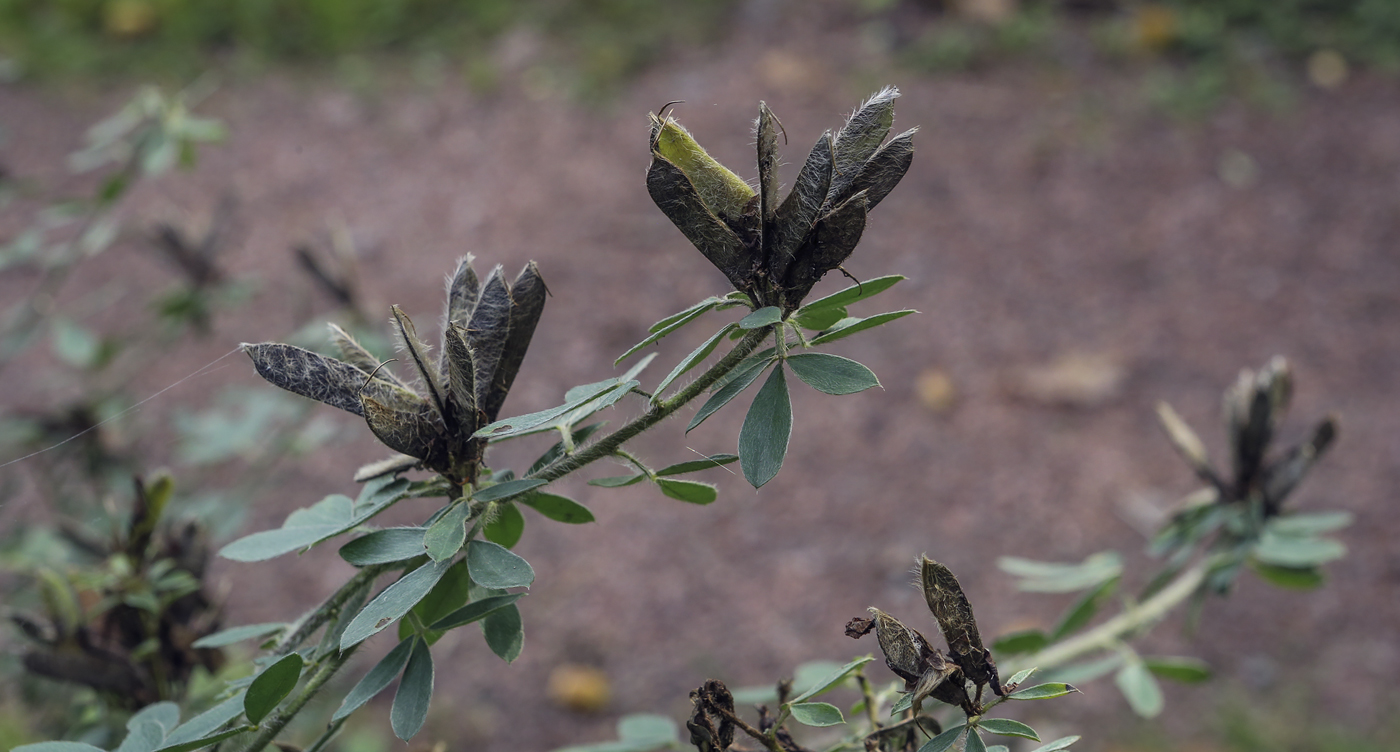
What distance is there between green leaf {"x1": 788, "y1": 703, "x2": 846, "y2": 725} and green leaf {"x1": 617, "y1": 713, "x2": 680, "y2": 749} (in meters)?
0.26

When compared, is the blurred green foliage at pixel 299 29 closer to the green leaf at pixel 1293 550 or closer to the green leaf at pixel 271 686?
the green leaf at pixel 1293 550

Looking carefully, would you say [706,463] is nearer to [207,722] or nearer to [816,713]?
[816,713]

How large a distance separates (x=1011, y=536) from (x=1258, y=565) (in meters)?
2.07

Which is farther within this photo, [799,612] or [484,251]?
[484,251]

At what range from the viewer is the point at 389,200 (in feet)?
16.1

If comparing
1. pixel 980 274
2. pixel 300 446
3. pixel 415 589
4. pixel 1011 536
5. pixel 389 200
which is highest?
pixel 389 200

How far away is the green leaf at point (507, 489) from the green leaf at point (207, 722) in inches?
8.0

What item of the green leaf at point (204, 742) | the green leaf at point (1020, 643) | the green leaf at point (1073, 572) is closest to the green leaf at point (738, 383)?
the green leaf at point (204, 742)

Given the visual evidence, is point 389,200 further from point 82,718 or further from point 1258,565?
point 1258,565

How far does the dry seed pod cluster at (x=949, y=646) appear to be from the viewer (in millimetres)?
580

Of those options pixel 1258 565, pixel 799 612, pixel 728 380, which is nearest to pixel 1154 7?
pixel 799 612

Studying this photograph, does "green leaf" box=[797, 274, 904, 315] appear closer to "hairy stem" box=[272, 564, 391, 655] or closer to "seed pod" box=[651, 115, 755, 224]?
"seed pod" box=[651, 115, 755, 224]

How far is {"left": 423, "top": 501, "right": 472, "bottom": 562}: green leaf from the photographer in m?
0.58

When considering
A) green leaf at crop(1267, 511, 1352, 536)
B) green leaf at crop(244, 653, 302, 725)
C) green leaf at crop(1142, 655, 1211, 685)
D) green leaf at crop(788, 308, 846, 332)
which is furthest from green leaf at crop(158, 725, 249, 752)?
green leaf at crop(1267, 511, 1352, 536)
